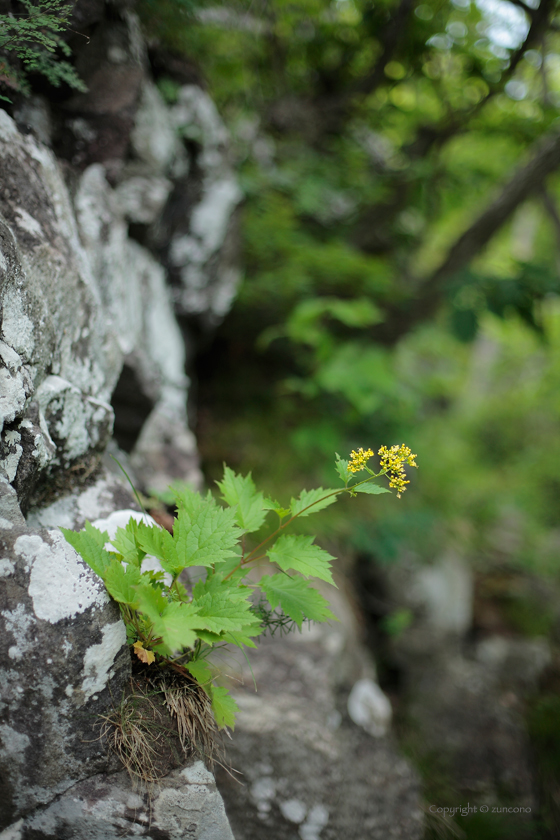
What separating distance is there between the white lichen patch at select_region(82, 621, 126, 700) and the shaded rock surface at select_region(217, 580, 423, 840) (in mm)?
957

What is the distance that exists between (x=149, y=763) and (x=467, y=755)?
308 centimetres

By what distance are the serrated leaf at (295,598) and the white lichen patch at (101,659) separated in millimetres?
486

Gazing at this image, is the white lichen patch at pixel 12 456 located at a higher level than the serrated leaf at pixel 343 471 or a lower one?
lower

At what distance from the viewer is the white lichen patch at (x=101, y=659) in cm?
127

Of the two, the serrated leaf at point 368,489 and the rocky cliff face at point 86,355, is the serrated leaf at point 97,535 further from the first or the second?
the serrated leaf at point 368,489

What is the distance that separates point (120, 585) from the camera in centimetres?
128

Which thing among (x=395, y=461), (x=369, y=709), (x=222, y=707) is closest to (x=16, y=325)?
(x=395, y=461)

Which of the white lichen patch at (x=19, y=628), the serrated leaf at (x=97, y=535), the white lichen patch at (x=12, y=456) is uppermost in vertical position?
the white lichen patch at (x=12, y=456)

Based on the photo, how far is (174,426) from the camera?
3193mm

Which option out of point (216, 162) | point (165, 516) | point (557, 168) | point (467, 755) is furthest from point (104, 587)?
point (557, 168)

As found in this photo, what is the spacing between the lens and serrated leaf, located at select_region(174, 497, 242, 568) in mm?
1334

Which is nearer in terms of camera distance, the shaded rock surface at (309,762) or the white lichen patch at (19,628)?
the white lichen patch at (19,628)

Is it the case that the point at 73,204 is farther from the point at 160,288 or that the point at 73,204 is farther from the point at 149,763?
the point at 149,763

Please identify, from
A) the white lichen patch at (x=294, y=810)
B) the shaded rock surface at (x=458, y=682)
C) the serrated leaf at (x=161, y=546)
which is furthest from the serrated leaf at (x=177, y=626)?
the shaded rock surface at (x=458, y=682)
